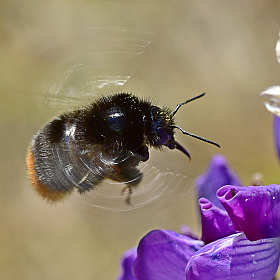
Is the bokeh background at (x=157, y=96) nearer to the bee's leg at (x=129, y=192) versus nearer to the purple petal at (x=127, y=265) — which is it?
the purple petal at (x=127, y=265)

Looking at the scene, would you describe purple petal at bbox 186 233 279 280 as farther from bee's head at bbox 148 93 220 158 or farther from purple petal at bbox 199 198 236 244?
bee's head at bbox 148 93 220 158

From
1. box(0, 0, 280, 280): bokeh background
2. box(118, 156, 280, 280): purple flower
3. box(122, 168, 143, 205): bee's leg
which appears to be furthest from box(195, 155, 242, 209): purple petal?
box(0, 0, 280, 280): bokeh background

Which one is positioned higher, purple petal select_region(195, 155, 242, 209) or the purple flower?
purple petal select_region(195, 155, 242, 209)

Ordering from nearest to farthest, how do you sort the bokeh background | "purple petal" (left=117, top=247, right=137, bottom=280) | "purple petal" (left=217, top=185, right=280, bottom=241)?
"purple petal" (left=217, top=185, right=280, bottom=241)
"purple petal" (left=117, top=247, right=137, bottom=280)
the bokeh background

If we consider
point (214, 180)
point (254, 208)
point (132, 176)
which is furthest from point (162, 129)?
point (214, 180)

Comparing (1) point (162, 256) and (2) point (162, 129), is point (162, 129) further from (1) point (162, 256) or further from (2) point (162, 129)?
(1) point (162, 256)

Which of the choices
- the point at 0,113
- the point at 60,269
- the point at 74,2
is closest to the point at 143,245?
the point at 60,269
